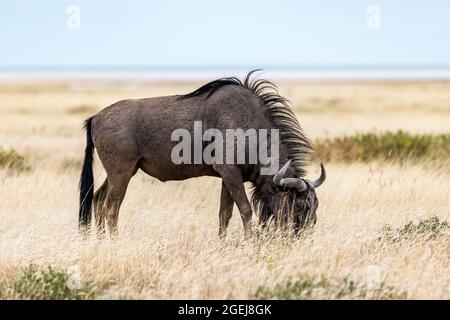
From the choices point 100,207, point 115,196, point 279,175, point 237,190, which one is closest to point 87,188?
point 100,207

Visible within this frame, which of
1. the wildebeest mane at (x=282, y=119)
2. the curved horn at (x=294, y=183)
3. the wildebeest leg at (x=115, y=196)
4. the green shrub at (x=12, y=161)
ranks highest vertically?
the wildebeest mane at (x=282, y=119)

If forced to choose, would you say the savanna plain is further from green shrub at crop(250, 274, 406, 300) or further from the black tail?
the black tail

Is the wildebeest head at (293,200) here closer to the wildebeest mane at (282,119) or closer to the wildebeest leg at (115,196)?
the wildebeest mane at (282,119)

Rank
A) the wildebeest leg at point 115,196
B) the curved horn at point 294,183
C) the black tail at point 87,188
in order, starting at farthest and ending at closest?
the black tail at point 87,188
the wildebeest leg at point 115,196
the curved horn at point 294,183

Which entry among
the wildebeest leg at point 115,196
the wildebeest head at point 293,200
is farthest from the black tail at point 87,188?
the wildebeest head at point 293,200

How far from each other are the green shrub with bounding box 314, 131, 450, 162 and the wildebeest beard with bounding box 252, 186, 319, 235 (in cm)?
694

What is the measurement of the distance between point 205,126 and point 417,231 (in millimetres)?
2709

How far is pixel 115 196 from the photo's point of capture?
878 cm

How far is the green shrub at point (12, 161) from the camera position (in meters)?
14.3

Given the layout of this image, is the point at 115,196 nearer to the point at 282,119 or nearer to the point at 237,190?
the point at 237,190

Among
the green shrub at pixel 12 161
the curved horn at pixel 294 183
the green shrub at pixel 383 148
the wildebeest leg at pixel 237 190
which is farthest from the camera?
the green shrub at pixel 383 148

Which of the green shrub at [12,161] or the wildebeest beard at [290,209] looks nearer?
the wildebeest beard at [290,209]

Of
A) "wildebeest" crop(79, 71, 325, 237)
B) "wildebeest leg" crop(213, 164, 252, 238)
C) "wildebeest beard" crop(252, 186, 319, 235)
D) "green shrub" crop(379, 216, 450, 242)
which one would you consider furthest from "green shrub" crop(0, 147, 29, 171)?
"green shrub" crop(379, 216, 450, 242)

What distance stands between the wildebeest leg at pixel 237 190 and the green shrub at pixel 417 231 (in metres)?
1.51
